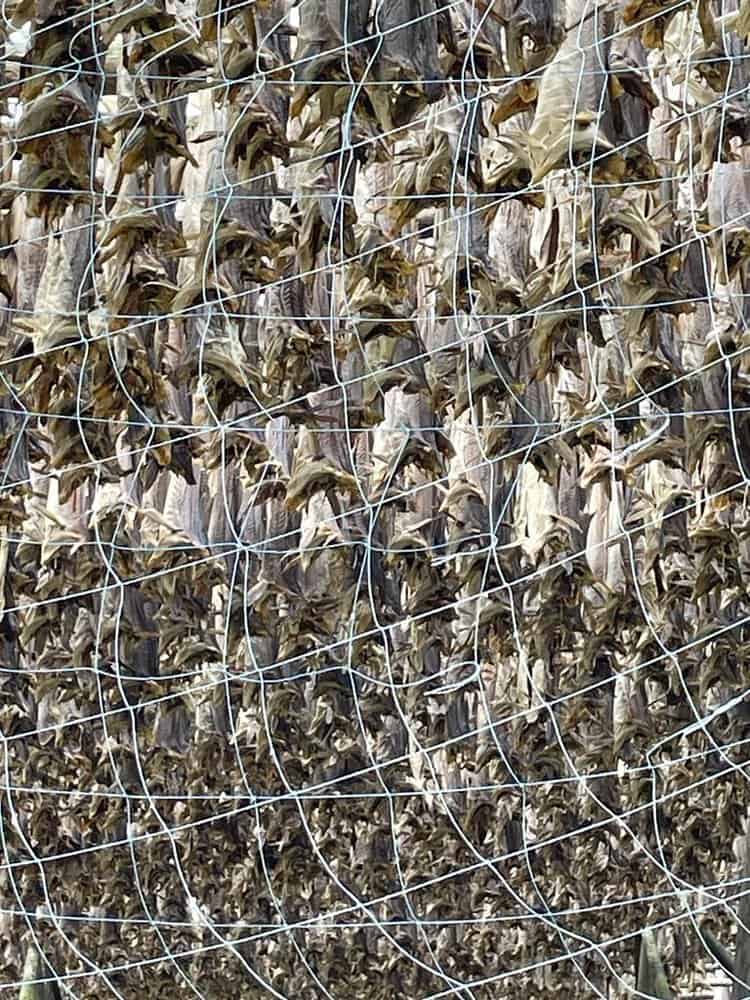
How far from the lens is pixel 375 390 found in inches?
298

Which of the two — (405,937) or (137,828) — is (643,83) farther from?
(405,937)

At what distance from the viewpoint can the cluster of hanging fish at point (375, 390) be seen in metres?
6.76

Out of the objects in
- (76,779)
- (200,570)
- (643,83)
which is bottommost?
(76,779)

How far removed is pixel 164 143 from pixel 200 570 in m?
4.34

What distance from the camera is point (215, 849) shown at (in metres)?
16.0

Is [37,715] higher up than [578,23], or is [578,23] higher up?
[578,23]

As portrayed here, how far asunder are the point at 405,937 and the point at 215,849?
13.9 ft

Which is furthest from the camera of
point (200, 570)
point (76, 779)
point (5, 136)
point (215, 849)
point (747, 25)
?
point (215, 849)

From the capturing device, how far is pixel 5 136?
7156 millimetres

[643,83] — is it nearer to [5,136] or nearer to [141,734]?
[5,136]

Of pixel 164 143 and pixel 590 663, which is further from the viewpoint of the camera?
pixel 590 663

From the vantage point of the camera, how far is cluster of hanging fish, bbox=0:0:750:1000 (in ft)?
22.2

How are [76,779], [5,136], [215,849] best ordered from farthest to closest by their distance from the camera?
[215,849]
[76,779]
[5,136]

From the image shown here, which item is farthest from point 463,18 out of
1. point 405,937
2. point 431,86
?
point 405,937
